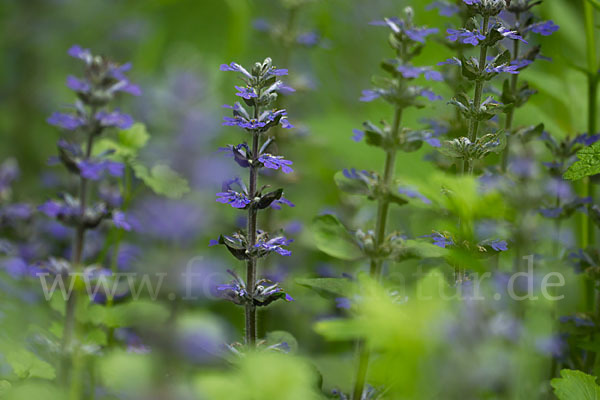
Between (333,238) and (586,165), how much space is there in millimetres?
630

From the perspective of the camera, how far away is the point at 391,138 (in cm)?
158

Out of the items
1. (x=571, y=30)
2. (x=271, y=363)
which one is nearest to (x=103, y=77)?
(x=271, y=363)

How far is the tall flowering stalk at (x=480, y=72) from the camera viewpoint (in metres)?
1.39

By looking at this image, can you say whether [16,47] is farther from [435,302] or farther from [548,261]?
[435,302]

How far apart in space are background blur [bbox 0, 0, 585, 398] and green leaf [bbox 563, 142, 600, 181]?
1.60 ft

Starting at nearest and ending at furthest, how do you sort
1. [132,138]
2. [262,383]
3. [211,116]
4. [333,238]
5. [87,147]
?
[262,383] → [333,238] → [87,147] → [132,138] → [211,116]

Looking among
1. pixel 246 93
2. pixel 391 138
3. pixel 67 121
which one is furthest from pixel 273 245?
pixel 67 121

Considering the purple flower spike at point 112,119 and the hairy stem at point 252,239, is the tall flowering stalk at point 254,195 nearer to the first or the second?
the hairy stem at point 252,239

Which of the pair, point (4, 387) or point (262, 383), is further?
point (4, 387)

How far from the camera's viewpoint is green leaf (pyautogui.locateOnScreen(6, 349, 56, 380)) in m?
1.38

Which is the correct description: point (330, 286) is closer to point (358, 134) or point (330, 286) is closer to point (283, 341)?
point (283, 341)

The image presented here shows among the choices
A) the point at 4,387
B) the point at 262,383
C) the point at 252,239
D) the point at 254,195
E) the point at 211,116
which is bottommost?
the point at 4,387

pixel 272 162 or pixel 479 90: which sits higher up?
pixel 479 90

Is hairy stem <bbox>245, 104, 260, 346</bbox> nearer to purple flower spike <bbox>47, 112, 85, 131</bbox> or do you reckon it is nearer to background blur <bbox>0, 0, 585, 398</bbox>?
background blur <bbox>0, 0, 585, 398</bbox>
